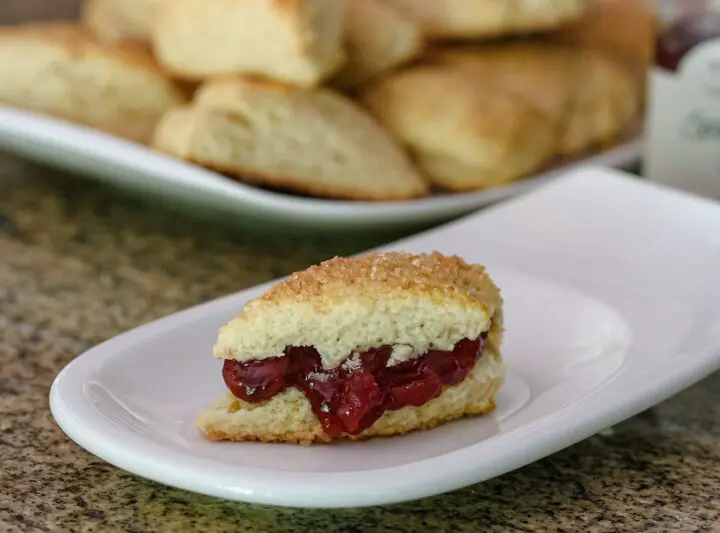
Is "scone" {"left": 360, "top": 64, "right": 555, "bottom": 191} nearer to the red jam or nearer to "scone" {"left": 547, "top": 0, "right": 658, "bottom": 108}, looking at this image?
the red jam

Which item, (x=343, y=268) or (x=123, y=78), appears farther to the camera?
(x=123, y=78)

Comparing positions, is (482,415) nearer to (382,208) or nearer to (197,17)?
(382,208)

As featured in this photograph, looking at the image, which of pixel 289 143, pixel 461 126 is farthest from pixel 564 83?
pixel 289 143

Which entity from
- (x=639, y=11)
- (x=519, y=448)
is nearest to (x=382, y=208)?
(x=519, y=448)

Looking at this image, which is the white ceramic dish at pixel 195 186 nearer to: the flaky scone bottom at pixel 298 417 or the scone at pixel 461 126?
the scone at pixel 461 126

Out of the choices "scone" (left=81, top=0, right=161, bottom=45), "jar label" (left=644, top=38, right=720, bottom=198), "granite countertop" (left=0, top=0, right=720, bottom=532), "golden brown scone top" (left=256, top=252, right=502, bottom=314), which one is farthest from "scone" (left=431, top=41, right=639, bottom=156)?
"golden brown scone top" (left=256, top=252, right=502, bottom=314)

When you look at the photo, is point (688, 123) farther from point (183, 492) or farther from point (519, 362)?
point (183, 492)
